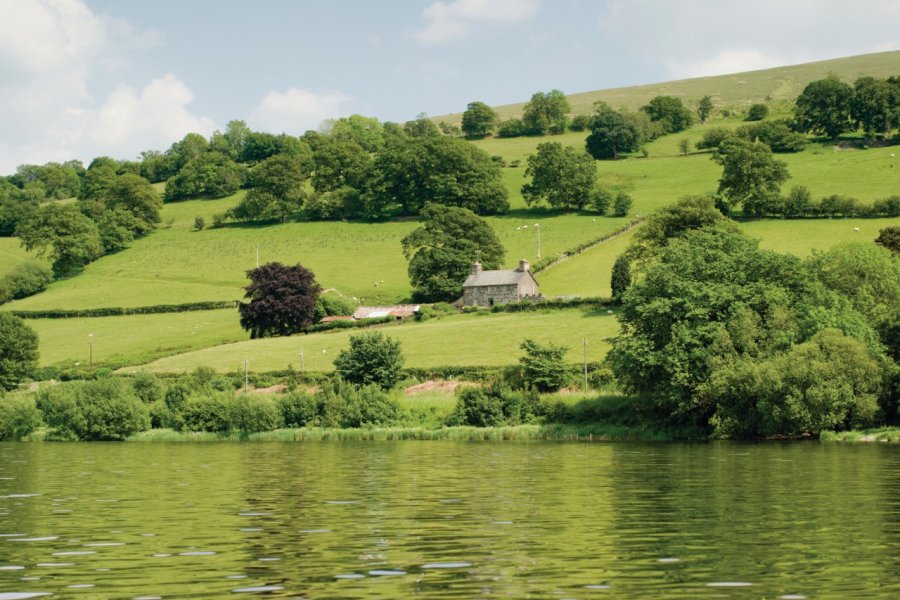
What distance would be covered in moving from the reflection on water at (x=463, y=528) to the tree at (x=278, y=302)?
6666cm

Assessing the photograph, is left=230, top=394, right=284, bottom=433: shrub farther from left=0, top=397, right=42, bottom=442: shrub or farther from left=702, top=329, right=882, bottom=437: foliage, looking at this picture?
left=702, top=329, right=882, bottom=437: foliage

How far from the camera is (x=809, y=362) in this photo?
2382 inches

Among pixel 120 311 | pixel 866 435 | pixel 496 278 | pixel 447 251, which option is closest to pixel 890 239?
pixel 496 278

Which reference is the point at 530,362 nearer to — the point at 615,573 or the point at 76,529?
the point at 76,529

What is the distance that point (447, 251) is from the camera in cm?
13125

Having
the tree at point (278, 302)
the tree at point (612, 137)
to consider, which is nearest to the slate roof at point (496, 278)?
the tree at point (278, 302)

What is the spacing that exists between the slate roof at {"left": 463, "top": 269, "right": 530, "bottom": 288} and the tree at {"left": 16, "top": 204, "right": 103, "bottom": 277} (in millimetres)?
64423

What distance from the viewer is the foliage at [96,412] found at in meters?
74.9

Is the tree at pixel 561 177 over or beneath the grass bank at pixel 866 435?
over

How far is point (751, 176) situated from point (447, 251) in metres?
41.7

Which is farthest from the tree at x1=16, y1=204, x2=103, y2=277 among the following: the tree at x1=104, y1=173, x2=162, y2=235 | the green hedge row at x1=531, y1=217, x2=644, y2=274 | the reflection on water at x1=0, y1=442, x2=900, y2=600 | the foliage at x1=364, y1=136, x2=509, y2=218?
the reflection on water at x1=0, y1=442, x2=900, y2=600

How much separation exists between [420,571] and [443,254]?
110789mm

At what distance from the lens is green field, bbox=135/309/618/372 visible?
302 feet

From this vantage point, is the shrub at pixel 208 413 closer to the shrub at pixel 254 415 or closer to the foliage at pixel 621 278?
the shrub at pixel 254 415
